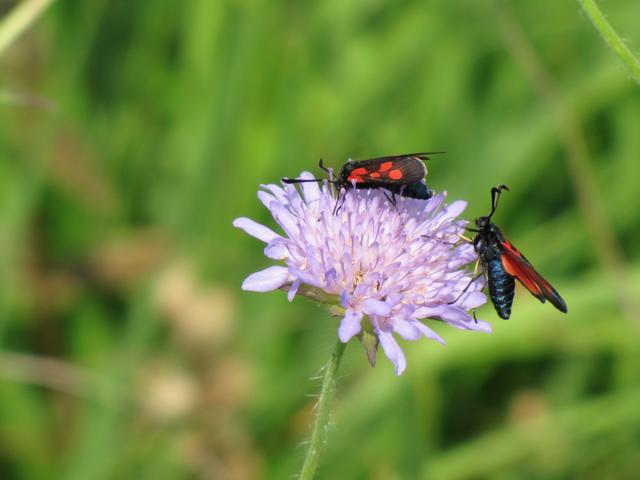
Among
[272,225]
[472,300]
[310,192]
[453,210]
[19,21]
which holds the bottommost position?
[472,300]

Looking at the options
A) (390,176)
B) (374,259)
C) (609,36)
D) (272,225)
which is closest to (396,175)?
(390,176)

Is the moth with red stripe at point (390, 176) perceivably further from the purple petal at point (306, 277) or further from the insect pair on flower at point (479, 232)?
the purple petal at point (306, 277)

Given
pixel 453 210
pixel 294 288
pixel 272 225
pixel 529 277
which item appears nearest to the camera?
pixel 294 288

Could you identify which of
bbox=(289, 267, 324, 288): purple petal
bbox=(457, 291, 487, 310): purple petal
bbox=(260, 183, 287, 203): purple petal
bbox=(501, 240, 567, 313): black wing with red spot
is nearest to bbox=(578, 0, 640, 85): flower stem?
bbox=(501, 240, 567, 313): black wing with red spot

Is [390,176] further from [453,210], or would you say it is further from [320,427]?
[320,427]

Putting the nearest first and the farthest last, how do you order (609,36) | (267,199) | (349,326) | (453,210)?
(609,36) → (349,326) → (267,199) → (453,210)

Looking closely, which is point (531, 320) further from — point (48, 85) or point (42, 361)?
point (48, 85)
